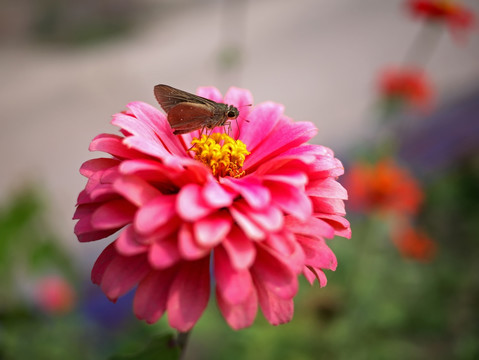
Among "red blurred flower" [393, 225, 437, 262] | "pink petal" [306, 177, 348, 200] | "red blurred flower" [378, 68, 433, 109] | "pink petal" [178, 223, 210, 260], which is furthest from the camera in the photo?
"red blurred flower" [378, 68, 433, 109]

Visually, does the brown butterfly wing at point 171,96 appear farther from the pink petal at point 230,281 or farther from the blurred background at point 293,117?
the blurred background at point 293,117

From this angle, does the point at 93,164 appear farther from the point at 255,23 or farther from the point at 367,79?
the point at 255,23

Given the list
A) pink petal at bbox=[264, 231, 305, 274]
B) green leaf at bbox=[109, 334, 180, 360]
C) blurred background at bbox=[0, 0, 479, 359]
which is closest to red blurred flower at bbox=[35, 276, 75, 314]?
blurred background at bbox=[0, 0, 479, 359]

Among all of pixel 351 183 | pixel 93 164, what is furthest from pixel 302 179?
pixel 351 183

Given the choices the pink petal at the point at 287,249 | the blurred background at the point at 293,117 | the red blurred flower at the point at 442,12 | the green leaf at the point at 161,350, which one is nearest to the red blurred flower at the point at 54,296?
the blurred background at the point at 293,117

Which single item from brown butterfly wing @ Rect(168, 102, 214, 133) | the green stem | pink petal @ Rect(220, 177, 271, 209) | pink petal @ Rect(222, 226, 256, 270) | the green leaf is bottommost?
the green leaf

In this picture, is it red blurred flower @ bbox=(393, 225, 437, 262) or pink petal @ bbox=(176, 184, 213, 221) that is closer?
pink petal @ bbox=(176, 184, 213, 221)

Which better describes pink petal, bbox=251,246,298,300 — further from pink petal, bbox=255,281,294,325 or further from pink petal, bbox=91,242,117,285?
pink petal, bbox=91,242,117,285
